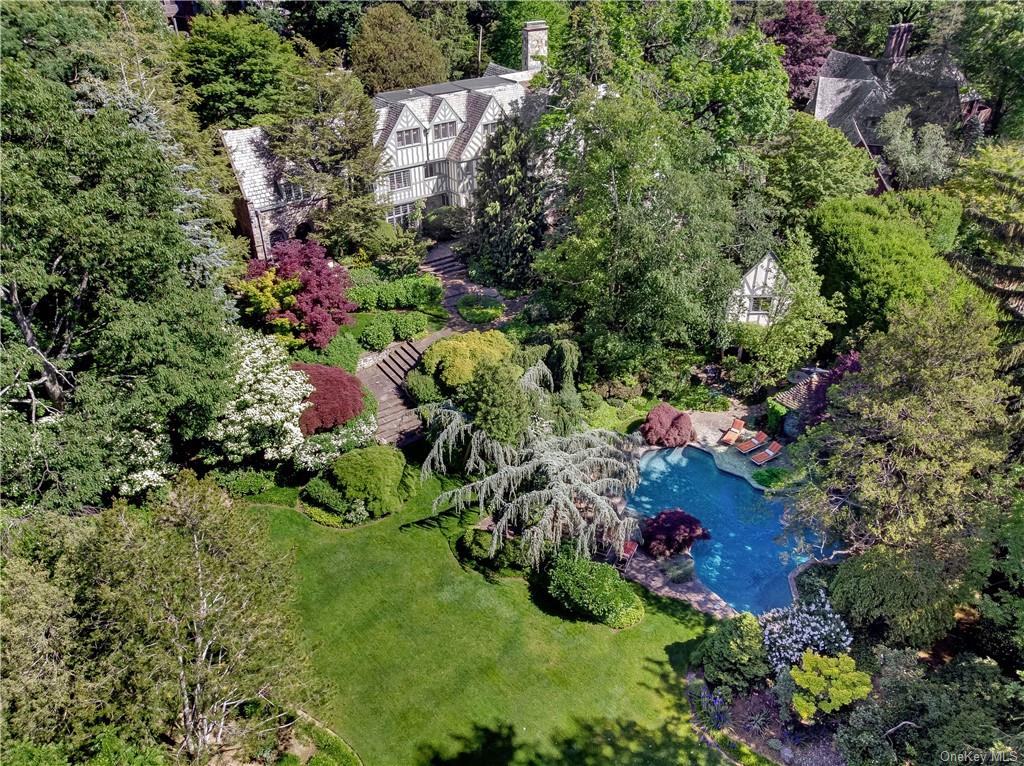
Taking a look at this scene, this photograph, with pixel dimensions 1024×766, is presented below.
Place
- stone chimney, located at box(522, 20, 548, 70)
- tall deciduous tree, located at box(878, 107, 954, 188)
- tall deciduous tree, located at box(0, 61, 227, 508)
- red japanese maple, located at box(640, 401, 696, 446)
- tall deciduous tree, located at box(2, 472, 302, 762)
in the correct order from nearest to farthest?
tall deciduous tree, located at box(2, 472, 302, 762) → tall deciduous tree, located at box(0, 61, 227, 508) → red japanese maple, located at box(640, 401, 696, 446) → tall deciduous tree, located at box(878, 107, 954, 188) → stone chimney, located at box(522, 20, 548, 70)

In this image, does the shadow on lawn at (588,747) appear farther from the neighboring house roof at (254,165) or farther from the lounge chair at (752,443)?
the neighboring house roof at (254,165)

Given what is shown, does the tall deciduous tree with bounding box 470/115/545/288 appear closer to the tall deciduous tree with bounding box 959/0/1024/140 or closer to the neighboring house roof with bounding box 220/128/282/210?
the neighboring house roof with bounding box 220/128/282/210

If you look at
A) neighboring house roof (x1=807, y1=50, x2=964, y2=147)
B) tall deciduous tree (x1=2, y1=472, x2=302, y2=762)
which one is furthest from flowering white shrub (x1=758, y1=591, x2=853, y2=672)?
neighboring house roof (x1=807, y1=50, x2=964, y2=147)

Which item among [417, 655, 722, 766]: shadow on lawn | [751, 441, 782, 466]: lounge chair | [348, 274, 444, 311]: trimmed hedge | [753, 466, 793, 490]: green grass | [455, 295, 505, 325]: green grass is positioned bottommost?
[417, 655, 722, 766]: shadow on lawn

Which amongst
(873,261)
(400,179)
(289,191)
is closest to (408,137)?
(400,179)

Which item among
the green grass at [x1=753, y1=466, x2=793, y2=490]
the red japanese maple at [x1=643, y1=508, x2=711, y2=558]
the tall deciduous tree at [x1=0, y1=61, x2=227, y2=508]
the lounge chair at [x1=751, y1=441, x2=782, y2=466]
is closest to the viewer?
the tall deciduous tree at [x1=0, y1=61, x2=227, y2=508]

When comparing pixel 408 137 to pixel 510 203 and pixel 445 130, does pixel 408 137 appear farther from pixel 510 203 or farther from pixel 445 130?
pixel 510 203

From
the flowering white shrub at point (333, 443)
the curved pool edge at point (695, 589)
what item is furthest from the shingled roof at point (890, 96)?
the flowering white shrub at point (333, 443)
